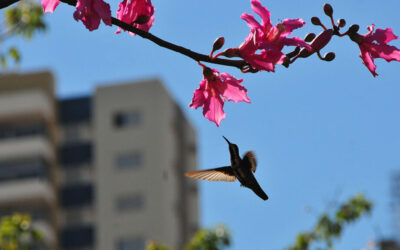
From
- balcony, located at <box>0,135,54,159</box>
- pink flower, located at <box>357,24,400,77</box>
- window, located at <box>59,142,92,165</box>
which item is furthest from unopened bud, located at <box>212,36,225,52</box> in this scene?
window, located at <box>59,142,92,165</box>

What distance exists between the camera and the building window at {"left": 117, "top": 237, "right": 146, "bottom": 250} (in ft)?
174

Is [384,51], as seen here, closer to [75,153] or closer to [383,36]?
[383,36]

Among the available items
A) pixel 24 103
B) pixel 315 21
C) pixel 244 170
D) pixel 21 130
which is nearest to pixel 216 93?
pixel 244 170

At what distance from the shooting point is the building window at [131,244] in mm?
53188

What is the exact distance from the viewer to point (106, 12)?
1971 mm

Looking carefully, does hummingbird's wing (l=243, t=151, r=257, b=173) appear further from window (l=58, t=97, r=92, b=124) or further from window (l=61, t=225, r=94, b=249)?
window (l=58, t=97, r=92, b=124)

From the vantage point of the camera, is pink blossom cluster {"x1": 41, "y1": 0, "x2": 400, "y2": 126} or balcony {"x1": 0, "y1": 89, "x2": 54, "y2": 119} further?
balcony {"x1": 0, "y1": 89, "x2": 54, "y2": 119}

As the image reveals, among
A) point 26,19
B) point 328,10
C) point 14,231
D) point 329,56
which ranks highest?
point 26,19

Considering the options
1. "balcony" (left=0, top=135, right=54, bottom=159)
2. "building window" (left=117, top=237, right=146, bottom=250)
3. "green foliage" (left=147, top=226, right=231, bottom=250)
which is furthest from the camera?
"balcony" (left=0, top=135, right=54, bottom=159)

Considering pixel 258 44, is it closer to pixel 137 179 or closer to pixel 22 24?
pixel 22 24

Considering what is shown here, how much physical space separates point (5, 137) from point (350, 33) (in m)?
56.7

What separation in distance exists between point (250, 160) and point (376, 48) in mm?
453

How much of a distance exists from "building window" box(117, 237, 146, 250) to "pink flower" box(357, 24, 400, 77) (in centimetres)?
5152

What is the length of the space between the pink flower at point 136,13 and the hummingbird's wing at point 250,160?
1.41 feet
